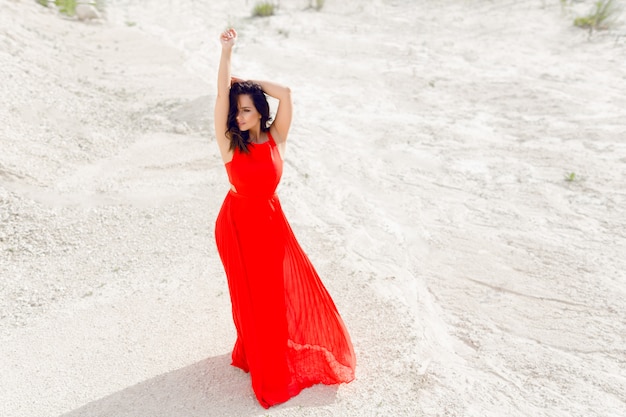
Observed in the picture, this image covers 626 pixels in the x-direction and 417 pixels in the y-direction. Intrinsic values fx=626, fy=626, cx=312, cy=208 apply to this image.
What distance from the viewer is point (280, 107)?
336 centimetres

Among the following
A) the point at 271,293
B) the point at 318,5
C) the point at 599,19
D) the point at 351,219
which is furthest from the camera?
the point at 318,5

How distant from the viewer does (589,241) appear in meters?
5.55

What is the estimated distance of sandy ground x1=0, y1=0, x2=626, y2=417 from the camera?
388cm

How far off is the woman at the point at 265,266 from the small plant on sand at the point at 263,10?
31.4 feet

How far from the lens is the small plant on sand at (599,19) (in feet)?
33.8

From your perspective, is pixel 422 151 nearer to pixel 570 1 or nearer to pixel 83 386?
pixel 83 386

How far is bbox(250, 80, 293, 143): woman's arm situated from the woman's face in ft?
0.42

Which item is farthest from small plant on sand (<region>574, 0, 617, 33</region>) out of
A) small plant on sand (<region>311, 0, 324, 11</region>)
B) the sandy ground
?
small plant on sand (<region>311, 0, 324, 11</region>)

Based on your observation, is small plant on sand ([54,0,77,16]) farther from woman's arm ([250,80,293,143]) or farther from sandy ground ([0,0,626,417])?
woman's arm ([250,80,293,143])

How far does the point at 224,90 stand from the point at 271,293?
112cm

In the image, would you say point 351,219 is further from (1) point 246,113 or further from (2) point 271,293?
(1) point 246,113

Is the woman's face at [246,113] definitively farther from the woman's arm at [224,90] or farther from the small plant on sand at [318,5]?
the small plant on sand at [318,5]

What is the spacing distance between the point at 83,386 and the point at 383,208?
11.0ft

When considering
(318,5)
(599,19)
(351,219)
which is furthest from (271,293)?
(318,5)
